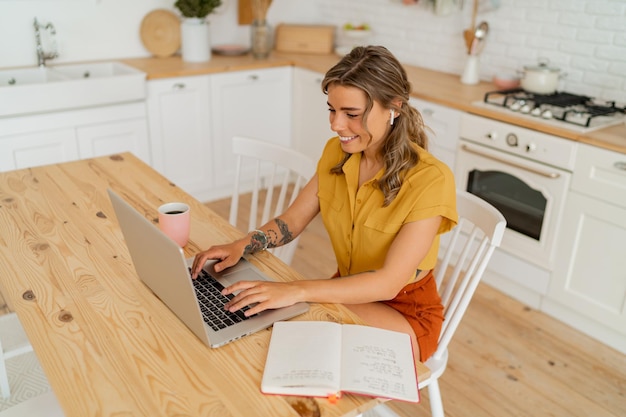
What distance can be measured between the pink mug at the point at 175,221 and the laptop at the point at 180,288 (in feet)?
0.63

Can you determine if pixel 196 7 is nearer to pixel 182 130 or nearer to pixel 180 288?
pixel 182 130

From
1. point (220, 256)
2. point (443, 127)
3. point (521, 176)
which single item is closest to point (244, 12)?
point (443, 127)

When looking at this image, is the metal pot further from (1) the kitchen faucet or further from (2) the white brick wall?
(1) the kitchen faucet

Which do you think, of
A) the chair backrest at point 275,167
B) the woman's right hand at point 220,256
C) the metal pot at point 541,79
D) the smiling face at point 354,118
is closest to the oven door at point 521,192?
the metal pot at point 541,79

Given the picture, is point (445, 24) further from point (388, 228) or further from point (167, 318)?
point (167, 318)

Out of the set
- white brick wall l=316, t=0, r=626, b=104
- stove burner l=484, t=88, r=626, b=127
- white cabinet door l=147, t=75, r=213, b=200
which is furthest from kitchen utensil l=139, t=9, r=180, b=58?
stove burner l=484, t=88, r=626, b=127

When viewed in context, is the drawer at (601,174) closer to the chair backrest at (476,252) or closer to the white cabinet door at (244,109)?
the chair backrest at (476,252)

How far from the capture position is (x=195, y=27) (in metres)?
3.64

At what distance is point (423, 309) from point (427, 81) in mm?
2004

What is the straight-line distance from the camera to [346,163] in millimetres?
1693

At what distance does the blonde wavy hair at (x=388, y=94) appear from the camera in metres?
1.48

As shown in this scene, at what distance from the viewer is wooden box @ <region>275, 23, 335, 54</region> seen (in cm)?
414

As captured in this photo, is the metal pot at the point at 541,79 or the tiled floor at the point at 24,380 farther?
the metal pot at the point at 541,79

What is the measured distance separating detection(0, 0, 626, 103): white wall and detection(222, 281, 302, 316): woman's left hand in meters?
2.26
